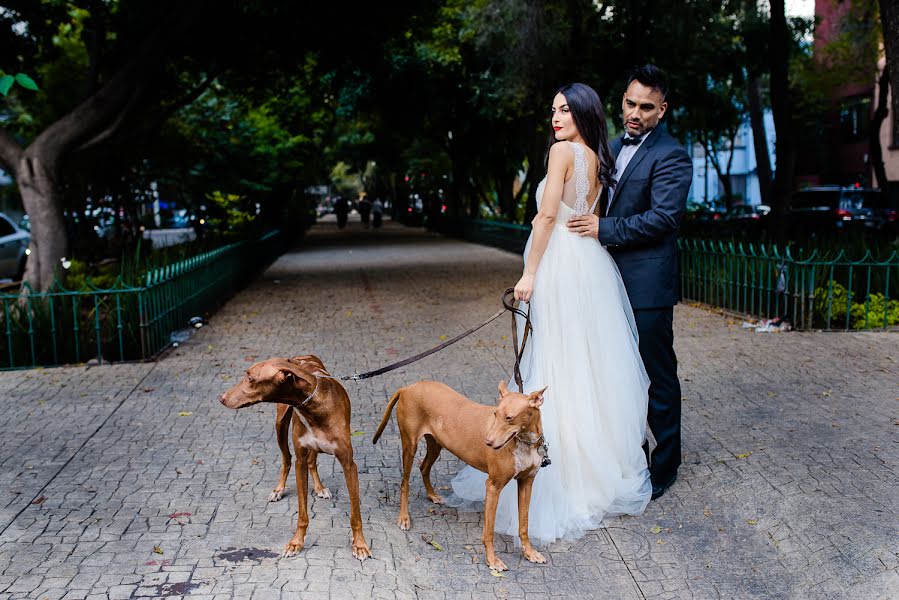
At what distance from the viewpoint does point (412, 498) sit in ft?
16.3

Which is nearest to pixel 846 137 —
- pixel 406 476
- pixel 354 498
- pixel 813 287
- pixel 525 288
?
pixel 813 287

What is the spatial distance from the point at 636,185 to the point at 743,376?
347cm

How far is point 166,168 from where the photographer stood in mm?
20062

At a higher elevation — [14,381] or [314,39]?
[314,39]

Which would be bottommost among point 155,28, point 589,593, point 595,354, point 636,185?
point 589,593

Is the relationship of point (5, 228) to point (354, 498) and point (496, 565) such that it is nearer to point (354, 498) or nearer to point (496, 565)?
point (354, 498)

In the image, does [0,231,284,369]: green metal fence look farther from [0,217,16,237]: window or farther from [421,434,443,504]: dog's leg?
[0,217,16,237]: window

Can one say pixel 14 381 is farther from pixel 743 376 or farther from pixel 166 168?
pixel 166 168

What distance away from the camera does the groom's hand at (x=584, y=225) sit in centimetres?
460

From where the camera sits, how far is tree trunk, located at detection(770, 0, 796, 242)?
1452 cm

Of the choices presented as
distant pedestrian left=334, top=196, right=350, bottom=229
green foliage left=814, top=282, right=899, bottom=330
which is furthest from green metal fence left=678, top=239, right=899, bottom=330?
distant pedestrian left=334, top=196, right=350, bottom=229

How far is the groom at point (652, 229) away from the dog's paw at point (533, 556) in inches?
39.5

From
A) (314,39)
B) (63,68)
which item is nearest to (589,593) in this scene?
(314,39)

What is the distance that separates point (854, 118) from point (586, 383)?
38759 millimetres
